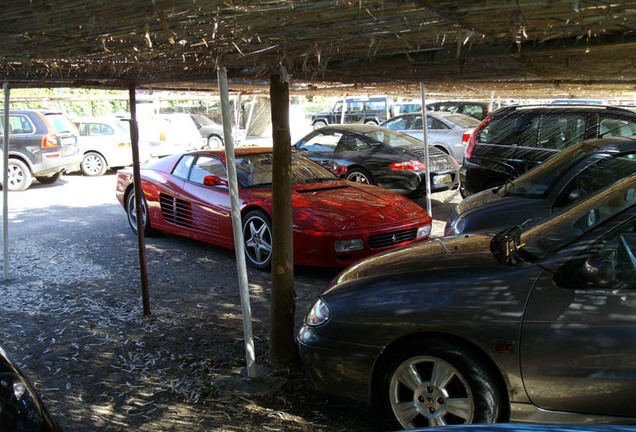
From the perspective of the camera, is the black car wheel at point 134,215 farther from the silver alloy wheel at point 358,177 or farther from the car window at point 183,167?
the silver alloy wheel at point 358,177

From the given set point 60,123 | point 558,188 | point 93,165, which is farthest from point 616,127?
point 93,165

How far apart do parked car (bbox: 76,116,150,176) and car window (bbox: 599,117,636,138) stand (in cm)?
1270

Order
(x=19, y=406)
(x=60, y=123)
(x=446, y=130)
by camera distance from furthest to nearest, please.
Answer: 1. (x=446, y=130)
2. (x=60, y=123)
3. (x=19, y=406)

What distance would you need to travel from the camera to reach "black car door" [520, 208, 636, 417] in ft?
9.71

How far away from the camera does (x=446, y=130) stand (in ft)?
55.1

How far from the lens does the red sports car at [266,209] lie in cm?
646

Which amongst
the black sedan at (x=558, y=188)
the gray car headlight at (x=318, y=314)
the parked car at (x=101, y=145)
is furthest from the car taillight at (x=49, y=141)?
the gray car headlight at (x=318, y=314)

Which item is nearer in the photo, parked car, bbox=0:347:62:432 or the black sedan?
parked car, bbox=0:347:62:432

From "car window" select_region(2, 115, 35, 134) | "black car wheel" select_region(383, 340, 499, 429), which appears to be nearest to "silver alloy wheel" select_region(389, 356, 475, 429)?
"black car wheel" select_region(383, 340, 499, 429)

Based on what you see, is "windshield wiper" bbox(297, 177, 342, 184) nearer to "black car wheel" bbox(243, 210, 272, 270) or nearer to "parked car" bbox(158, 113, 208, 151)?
"black car wheel" bbox(243, 210, 272, 270)

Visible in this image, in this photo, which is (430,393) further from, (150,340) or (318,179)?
(318,179)

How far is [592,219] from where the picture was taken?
373 cm

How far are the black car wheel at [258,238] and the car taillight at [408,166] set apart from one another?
4584mm

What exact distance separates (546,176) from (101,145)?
44.4ft
